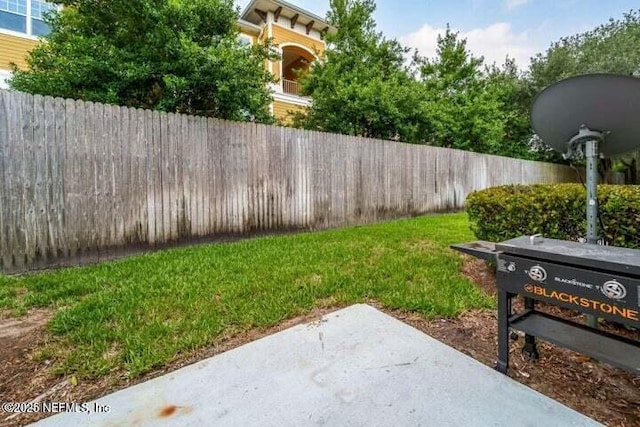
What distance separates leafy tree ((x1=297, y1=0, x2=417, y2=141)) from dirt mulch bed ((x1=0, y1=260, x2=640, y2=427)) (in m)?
7.07

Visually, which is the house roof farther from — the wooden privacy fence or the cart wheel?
the cart wheel

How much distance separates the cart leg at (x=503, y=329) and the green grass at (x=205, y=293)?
2.17 ft

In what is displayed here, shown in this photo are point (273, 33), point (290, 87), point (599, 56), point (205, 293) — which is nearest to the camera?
point (205, 293)

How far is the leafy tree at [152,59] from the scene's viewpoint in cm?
471

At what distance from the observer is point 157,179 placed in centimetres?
411

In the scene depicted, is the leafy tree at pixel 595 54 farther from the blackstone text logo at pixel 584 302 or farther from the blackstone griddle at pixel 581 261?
the blackstone text logo at pixel 584 302

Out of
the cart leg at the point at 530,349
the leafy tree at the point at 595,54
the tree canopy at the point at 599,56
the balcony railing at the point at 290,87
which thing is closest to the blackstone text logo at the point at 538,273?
the cart leg at the point at 530,349

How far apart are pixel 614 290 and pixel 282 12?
14.0 m

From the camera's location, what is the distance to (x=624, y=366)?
126 cm

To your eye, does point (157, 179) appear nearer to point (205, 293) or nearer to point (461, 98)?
point (205, 293)

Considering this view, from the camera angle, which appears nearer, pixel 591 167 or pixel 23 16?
pixel 591 167

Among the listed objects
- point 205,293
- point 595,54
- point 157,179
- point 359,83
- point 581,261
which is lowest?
Result: point 205,293

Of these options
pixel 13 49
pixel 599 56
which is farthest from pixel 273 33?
pixel 599 56

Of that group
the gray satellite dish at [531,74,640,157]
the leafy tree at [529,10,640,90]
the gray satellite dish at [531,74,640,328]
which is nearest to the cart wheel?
the gray satellite dish at [531,74,640,328]
